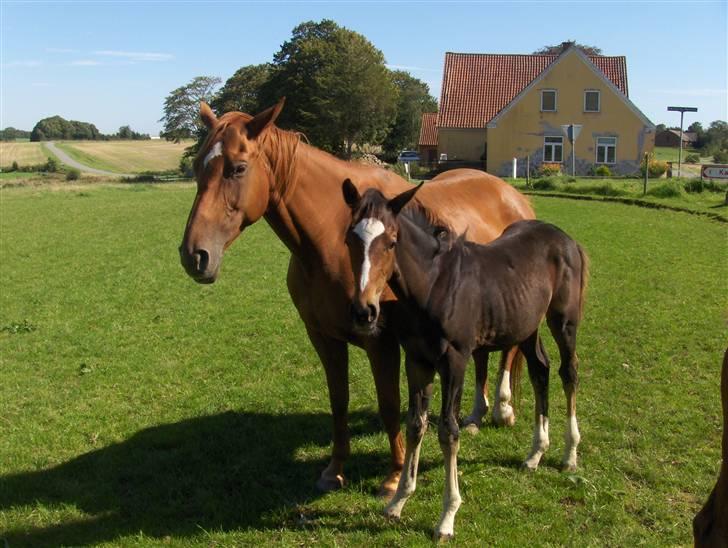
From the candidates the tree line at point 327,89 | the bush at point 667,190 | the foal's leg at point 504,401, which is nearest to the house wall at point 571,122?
the tree line at point 327,89

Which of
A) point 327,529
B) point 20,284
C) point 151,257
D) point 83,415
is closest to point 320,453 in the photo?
point 327,529

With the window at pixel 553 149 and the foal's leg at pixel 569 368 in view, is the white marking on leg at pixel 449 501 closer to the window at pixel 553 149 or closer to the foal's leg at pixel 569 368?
the foal's leg at pixel 569 368

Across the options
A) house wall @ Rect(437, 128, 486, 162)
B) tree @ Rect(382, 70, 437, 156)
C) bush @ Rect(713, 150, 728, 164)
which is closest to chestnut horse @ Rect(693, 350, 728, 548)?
house wall @ Rect(437, 128, 486, 162)

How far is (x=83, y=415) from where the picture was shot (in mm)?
5789

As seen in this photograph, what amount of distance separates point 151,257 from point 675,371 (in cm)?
1151

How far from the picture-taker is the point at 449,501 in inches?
143

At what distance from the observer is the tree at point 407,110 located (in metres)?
59.3

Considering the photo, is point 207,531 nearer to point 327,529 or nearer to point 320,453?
point 327,529

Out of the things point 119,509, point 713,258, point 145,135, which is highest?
point 145,135

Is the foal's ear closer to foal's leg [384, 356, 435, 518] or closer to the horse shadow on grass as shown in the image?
foal's leg [384, 356, 435, 518]

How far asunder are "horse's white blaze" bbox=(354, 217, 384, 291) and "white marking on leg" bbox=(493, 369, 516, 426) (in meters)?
2.48

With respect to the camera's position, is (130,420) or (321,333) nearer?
(321,333)

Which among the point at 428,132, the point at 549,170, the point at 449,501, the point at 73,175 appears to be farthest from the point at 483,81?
the point at 449,501

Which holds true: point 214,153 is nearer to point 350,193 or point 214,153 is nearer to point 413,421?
point 350,193
